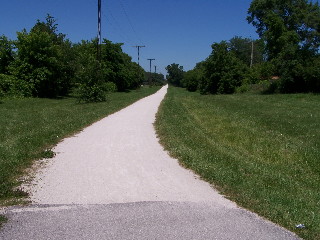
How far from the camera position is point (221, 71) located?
5678 centimetres

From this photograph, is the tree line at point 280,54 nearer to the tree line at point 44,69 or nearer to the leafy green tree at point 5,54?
the tree line at point 44,69

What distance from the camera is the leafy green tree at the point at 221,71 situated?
185 ft

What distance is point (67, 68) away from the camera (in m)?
41.5

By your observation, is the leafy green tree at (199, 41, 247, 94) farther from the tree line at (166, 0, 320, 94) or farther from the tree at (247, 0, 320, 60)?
the tree at (247, 0, 320, 60)

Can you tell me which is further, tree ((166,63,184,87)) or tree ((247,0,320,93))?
tree ((166,63,184,87))

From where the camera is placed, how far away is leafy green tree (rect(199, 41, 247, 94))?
56.4 metres

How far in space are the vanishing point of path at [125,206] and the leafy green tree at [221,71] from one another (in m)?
48.8

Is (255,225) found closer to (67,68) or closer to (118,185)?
(118,185)

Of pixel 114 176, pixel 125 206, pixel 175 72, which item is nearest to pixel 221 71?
pixel 114 176

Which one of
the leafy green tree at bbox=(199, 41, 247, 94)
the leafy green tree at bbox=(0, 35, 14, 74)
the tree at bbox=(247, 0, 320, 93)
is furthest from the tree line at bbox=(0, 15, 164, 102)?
the leafy green tree at bbox=(199, 41, 247, 94)

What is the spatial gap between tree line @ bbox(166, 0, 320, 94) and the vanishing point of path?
33.8 meters

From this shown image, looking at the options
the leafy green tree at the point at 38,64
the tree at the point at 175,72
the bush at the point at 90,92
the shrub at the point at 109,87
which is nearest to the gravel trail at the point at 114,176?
the bush at the point at 90,92

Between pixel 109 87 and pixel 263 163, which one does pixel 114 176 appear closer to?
pixel 263 163

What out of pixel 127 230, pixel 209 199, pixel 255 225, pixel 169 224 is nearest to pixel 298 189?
pixel 209 199
